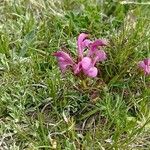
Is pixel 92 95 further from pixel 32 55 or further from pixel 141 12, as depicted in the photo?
pixel 141 12

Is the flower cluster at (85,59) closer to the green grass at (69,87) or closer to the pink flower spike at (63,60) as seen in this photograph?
the pink flower spike at (63,60)

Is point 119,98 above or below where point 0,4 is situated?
below

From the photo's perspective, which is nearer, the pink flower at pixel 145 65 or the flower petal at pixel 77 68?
the flower petal at pixel 77 68

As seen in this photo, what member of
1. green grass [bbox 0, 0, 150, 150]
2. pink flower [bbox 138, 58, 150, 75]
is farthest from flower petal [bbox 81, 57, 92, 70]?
pink flower [bbox 138, 58, 150, 75]

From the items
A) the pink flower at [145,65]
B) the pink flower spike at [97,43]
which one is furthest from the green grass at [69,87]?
the pink flower spike at [97,43]

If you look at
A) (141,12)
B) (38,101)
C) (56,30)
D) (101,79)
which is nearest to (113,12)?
(141,12)
